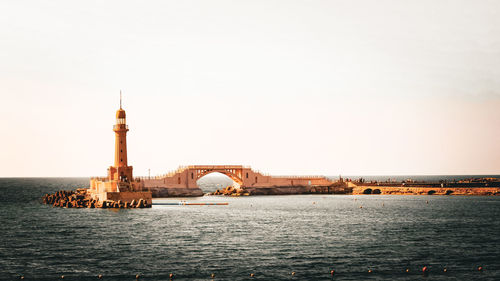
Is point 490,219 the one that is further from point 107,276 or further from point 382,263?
point 107,276

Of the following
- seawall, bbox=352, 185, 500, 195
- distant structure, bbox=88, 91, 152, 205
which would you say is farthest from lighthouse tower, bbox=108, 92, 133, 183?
seawall, bbox=352, 185, 500, 195

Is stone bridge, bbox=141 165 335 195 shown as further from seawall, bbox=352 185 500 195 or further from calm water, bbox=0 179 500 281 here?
calm water, bbox=0 179 500 281

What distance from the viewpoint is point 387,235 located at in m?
63.2

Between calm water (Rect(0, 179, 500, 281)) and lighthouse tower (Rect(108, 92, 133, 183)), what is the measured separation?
Result: 829 cm

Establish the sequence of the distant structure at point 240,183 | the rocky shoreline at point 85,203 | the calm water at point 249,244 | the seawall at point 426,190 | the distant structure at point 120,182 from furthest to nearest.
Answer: the seawall at point 426,190 → the distant structure at point 240,183 → the distant structure at point 120,182 → the rocky shoreline at point 85,203 → the calm water at point 249,244

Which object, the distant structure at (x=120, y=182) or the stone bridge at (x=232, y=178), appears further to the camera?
the stone bridge at (x=232, y=178)

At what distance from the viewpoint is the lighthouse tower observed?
98.8 m

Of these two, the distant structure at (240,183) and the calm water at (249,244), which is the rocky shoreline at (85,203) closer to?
the calm water at (249,244)

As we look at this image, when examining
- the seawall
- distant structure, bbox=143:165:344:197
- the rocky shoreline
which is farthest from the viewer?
the seawall

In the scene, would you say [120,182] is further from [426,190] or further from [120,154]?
[426,190]

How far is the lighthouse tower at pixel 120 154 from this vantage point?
98.8 metres

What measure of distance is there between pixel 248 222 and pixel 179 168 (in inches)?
2406

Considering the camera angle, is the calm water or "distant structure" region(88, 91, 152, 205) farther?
"distant structure" region(88, 91, 152, 205)

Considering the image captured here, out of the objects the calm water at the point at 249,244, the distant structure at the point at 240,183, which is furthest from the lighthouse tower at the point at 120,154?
the distant structure at the point at 240,183
